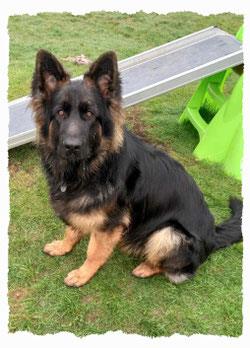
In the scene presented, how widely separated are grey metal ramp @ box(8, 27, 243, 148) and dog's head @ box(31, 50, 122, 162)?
5.93 feet

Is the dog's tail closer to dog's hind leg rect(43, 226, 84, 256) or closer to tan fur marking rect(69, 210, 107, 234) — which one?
tan fur marking rect(69, 210, 107, 234)

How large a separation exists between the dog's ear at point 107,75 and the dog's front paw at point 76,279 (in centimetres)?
203

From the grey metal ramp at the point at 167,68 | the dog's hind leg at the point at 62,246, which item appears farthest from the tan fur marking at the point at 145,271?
the grey metal ramp at the point at 167,68

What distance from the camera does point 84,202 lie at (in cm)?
301

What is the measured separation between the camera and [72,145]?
2543 mm

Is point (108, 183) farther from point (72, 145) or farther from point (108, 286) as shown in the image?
point (108, 286)

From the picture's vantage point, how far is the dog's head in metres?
2.60

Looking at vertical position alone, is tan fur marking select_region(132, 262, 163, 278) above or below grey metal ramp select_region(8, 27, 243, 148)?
below

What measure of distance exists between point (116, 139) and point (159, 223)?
1.07 metres

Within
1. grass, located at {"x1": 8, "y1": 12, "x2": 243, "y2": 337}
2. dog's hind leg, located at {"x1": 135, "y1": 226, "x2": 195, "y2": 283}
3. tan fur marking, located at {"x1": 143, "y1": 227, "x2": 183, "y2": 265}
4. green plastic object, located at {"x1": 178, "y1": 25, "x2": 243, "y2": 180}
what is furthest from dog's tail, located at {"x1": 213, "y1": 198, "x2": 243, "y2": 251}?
green plastic object, located at {"x1": 178, "y1": 25, "x2": 243, "y2": 180}

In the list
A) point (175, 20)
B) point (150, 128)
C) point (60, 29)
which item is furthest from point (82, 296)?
point (175, 20)

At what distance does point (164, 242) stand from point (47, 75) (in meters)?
2.07

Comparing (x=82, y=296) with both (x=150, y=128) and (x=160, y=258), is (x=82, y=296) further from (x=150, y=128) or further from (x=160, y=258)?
(x=150, y=128)

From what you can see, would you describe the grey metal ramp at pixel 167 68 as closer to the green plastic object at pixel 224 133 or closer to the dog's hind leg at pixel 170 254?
the green plastic object at pixel 224 133
